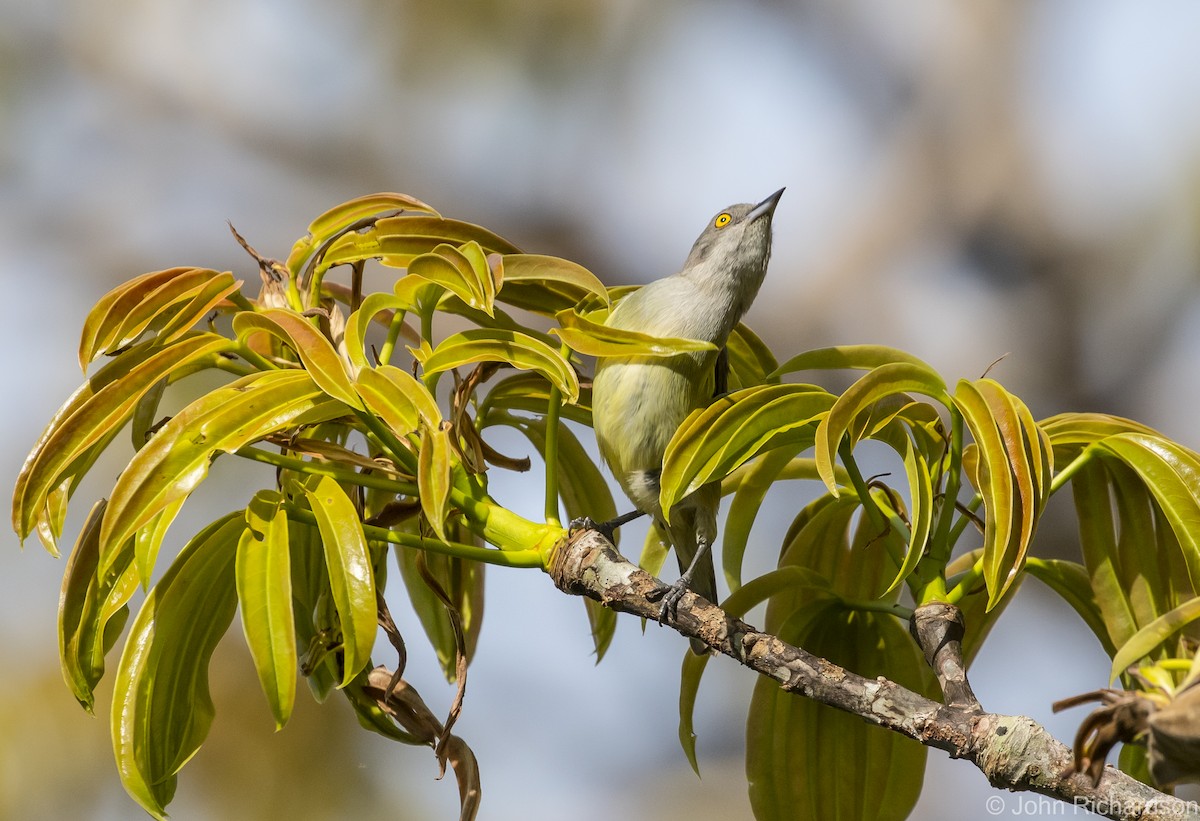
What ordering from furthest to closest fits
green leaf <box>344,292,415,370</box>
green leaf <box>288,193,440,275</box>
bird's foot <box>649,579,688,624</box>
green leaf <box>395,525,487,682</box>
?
green leaf <box>395,525,487,682</box> → green leaf <box>288,193,440,275</box> → green leaf <box>344,292,415,370</box> → bird's foot <box>649,579,688,624</box>

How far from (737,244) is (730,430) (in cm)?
85

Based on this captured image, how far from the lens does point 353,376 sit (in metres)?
1.17

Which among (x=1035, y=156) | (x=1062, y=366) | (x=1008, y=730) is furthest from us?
(x=1035, y=156)

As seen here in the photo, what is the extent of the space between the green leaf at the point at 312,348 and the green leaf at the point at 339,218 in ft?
0.78

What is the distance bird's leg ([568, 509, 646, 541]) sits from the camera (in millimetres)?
1230

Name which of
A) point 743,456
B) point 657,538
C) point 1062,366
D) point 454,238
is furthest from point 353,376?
point 1062,366

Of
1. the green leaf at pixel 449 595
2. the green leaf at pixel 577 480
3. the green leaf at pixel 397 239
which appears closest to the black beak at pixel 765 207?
the green leaf at pixel 577 480

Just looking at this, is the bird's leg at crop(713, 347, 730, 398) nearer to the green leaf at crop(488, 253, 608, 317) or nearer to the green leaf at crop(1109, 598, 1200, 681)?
the green leaf at crop(488, 253, 608, 317)

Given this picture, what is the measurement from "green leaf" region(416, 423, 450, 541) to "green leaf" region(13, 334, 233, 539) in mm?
350

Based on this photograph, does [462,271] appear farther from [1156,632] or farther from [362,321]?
[1156,632]

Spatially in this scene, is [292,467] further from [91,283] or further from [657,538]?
[91,283]

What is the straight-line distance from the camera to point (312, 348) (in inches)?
43.8

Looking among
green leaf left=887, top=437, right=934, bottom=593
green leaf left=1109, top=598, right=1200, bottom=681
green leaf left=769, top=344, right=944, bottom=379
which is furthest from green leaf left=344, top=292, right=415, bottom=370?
green leaf left=1109, top=598, right=1200, bottom=681

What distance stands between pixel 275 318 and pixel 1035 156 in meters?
2.85
